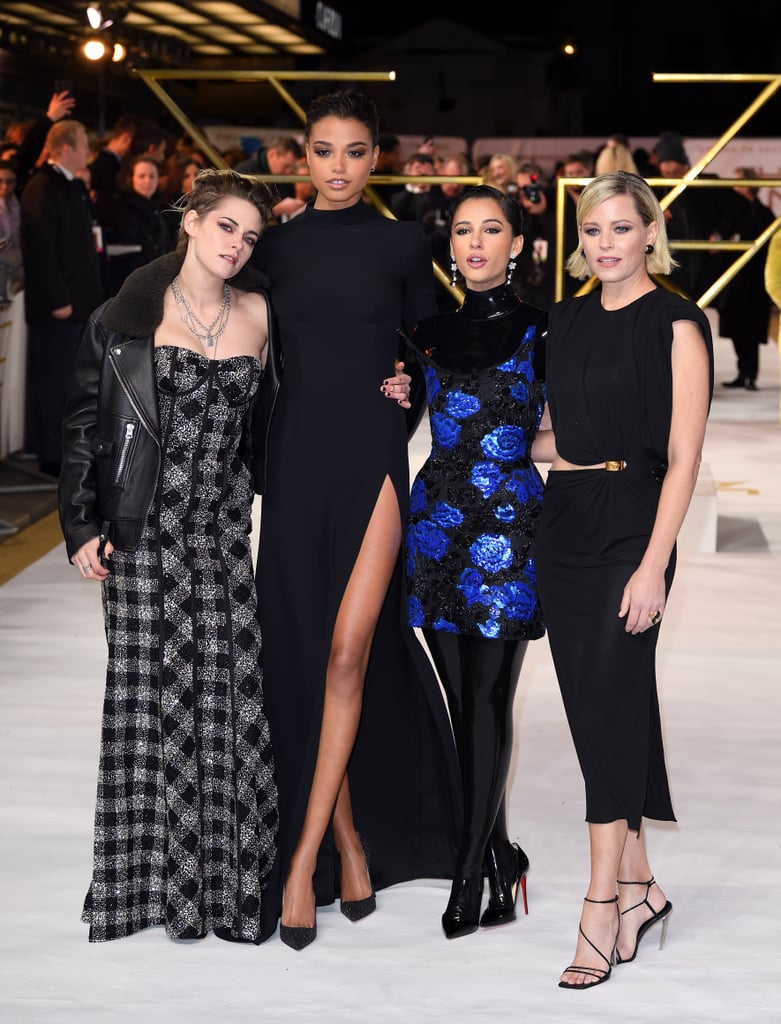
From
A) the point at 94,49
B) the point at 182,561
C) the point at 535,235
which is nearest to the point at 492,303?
the point at 182,561

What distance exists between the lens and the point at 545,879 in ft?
11.4

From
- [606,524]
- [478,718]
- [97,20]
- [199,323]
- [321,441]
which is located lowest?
[478,718]

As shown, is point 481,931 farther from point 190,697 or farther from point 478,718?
point 190,697

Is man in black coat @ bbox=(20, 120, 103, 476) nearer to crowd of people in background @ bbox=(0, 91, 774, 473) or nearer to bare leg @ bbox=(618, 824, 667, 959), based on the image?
Answer: crowd of people in background @ bbox=(0, 91, 774, 473)

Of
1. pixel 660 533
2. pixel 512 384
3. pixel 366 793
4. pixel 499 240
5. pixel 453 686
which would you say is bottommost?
pixel 366 793

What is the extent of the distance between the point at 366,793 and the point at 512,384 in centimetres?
93

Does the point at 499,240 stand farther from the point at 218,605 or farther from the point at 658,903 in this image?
the point at 658,903

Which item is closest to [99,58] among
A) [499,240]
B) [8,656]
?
[8,656]

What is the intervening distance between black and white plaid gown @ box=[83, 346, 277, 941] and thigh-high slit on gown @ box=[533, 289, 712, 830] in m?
0.60

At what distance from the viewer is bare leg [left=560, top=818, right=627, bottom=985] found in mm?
2898

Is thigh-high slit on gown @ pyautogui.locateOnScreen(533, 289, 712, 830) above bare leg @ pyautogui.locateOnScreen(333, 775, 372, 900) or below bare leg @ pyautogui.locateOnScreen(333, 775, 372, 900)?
above

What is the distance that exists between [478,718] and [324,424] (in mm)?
642

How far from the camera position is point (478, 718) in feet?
10.3

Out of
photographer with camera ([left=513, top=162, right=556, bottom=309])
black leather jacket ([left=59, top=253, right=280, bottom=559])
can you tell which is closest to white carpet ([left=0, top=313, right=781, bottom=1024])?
black leather jacket ([left=59, top=253, right=280, bottom=559])
